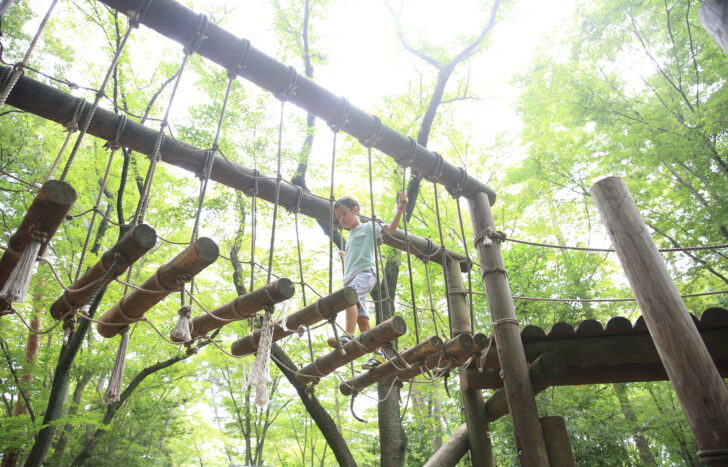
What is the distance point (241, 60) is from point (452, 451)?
3.67 meters

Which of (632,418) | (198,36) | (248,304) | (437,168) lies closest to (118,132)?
(198,36)

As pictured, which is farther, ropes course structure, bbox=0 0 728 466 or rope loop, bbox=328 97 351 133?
rope loop, bbox=328 97 351 133

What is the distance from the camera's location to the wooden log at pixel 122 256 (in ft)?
5.28

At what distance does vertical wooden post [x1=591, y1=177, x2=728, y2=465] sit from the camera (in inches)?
74.3

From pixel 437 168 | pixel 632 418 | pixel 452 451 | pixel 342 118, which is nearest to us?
pixel 342 118

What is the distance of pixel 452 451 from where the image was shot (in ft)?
12.2

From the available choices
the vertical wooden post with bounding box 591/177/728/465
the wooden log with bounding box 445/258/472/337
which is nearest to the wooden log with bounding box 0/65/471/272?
the wooden log with bounding box 445/258/472/337

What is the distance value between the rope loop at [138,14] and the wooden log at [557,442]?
3.85 m

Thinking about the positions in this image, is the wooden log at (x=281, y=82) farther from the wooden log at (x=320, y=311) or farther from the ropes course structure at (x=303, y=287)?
the wooden log at (x=320, y=311)

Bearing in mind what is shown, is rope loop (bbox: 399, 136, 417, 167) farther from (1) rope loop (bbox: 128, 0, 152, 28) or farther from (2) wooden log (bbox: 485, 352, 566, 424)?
(1) rope loop (bbox: 128, 0, 152, 28)

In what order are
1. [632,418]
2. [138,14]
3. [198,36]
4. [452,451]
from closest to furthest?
[138,14] < [198,36] < [452,451] < [632,418]

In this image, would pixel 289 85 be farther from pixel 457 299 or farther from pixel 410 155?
pixel 457 299

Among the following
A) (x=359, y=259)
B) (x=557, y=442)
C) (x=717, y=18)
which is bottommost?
(x=557, y=442)

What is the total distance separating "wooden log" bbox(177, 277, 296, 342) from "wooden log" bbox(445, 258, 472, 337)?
2.42 m
